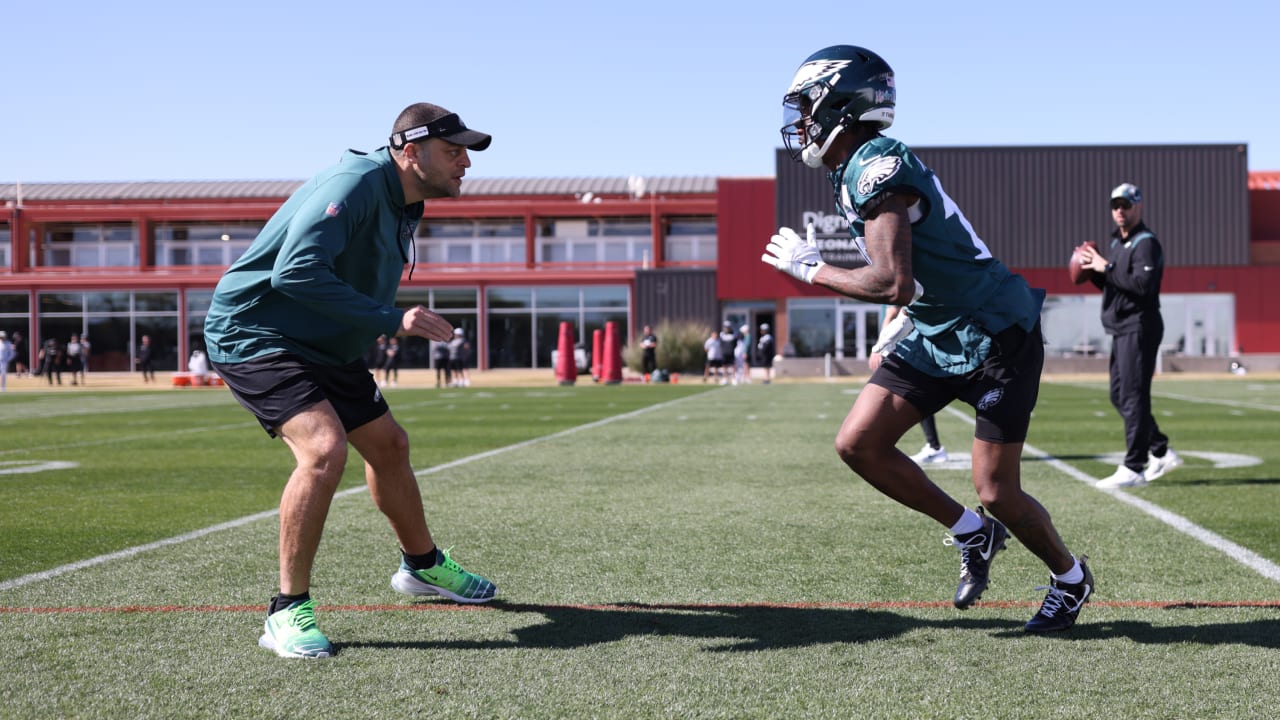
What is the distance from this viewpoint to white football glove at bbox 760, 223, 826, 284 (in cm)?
416

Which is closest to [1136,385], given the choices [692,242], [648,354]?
[648,354]

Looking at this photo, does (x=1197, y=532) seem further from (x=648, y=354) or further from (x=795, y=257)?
(x=648, y=354)

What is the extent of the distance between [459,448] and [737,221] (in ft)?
120

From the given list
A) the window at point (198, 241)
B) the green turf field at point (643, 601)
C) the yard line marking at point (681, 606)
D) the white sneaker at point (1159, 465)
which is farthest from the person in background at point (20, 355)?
the yard line marking at point (681, 606)

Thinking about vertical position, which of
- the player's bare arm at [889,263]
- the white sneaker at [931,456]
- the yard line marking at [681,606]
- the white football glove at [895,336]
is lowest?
the white sneaker at [931,456]

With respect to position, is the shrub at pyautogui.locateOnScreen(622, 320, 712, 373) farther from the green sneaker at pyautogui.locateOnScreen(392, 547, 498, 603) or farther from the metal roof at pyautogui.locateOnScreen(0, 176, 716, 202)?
the green sneaker at pyautogui.locateOnScreen(392, 547, 498, 603)

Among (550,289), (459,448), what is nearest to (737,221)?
(550,289)

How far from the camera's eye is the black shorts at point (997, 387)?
4180mm

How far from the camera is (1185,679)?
11.8ft

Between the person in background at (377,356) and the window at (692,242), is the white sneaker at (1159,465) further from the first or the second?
the window at (692,242)

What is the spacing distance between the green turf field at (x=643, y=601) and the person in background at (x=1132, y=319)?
0.37 metres

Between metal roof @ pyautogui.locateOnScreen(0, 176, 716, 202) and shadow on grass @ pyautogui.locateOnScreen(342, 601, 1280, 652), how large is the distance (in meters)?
49.5

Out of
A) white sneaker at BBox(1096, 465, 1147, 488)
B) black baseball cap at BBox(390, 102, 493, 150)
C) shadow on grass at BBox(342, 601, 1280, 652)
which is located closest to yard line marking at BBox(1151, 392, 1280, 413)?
white sneaker at BBox(1096, 465, 1147, 488)

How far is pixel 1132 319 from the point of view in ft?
27.8
